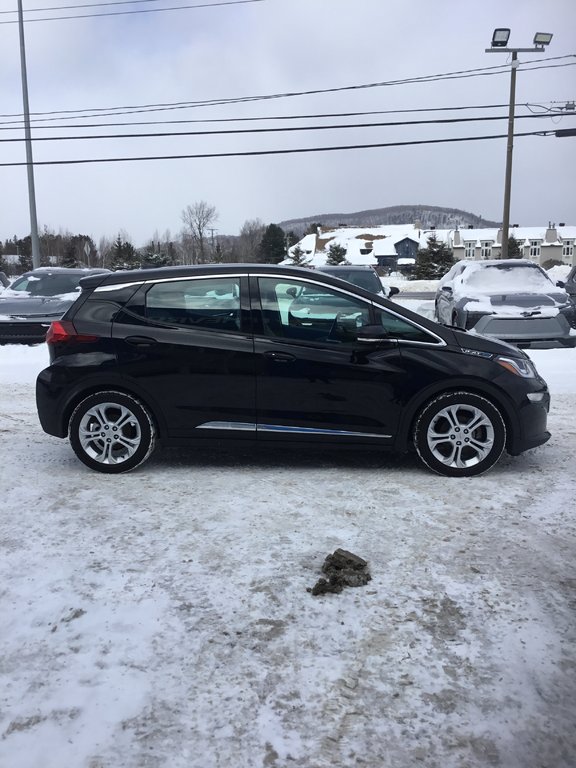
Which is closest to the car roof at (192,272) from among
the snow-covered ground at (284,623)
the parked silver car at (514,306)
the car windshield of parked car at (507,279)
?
the snow-covered ground at (284,623)

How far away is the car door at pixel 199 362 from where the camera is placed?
5133 mm

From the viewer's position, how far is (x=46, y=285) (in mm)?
14062

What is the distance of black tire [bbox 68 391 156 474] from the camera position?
204 inches

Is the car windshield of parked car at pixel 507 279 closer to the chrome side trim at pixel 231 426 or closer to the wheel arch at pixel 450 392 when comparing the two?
the wheel arch at pixel 450 392

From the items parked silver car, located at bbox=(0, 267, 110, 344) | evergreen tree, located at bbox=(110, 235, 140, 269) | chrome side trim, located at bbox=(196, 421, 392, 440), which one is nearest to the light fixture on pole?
parked silver car, located at bbox=(0, 267, 110, 344)

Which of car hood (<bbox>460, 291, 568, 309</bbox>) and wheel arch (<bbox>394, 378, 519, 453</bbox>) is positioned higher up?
car hood (<bbox>460, 291, 568, 309</bbox>)

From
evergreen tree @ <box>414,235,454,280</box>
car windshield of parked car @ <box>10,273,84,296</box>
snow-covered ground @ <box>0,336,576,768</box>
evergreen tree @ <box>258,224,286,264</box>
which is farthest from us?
evergreen tree @ <box>258,224,286,264</box>

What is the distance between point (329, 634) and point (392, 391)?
96.1 inches

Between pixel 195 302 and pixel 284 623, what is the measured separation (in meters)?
2.97

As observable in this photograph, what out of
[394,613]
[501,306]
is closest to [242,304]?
[394,613]

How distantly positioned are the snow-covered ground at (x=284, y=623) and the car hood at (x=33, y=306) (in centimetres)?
860

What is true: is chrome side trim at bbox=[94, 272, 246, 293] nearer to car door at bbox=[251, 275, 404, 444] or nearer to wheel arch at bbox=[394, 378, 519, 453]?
car door at bbox=[251, 275, 404, 444]

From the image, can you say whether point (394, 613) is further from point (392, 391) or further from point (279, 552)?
point (392, 391)

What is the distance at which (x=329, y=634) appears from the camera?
9.64 feet
